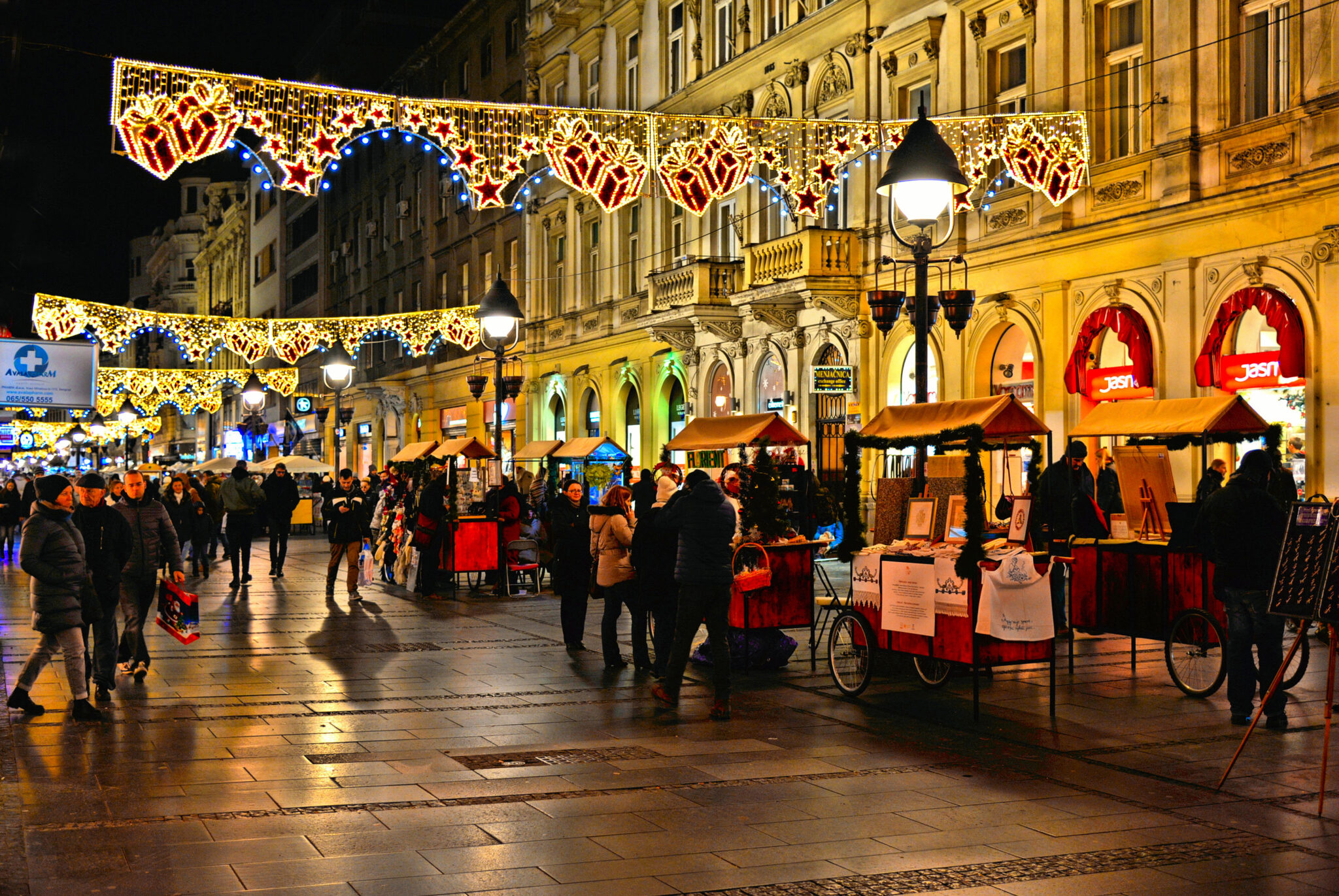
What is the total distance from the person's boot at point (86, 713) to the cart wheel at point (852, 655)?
5574mm

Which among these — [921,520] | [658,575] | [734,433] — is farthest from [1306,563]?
[734,433]

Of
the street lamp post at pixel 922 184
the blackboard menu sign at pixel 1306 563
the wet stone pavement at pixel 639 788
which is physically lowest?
the wet stone pavement at pixel 639 788

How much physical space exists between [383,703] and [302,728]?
1190 mm

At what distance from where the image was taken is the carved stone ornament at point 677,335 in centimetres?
3447

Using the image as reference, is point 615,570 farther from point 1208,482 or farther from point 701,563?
point 1208,482

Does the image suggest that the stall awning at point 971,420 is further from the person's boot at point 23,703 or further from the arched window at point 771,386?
the arched window at point 771,386

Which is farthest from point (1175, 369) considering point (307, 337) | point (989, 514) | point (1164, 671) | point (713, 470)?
point (307, 337)

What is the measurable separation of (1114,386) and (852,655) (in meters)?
12.1

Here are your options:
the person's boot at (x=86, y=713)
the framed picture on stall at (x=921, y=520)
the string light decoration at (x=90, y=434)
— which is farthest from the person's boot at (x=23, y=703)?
the string light decoration at (x=90, y=434)

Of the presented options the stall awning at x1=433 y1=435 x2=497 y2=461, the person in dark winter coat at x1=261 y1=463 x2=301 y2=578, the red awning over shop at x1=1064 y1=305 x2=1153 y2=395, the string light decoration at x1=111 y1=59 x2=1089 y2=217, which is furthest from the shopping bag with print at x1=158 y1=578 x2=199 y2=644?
the red awning over shop at x1=1064 y1=305 x2=1153 y2=395

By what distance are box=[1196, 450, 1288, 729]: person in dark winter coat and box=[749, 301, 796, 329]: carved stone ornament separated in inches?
810

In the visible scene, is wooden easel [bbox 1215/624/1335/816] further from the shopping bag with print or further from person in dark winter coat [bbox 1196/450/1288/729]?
the shopping bag with print

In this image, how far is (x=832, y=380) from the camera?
26438 millimetres

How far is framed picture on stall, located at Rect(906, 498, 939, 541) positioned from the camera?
461 inches
